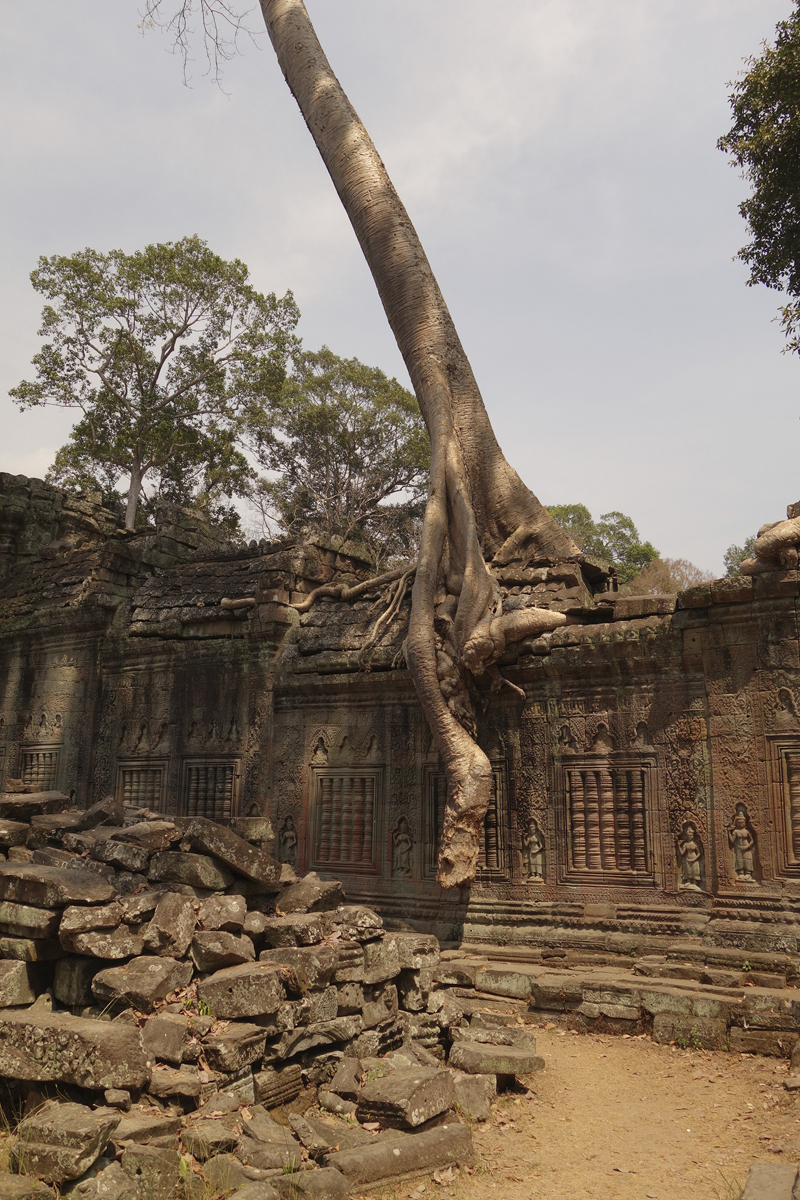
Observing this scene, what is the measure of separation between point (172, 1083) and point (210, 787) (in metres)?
6.03

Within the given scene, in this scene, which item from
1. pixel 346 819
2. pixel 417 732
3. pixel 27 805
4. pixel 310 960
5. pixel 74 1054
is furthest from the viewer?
pixel 346 819

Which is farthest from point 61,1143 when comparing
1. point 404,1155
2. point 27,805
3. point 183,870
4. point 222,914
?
point 27,805

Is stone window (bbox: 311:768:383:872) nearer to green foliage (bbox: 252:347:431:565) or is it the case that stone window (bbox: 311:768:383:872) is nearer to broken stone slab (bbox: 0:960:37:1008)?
broken stone slab (bbox: 0:960:37:1008)

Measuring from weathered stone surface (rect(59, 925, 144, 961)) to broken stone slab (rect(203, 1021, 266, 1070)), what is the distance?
66cm

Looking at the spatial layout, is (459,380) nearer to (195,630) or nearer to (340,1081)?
(195,630)

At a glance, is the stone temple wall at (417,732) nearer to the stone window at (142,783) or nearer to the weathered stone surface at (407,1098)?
the stone window at (142,783)

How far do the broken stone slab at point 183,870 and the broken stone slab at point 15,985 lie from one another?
0.97 metres

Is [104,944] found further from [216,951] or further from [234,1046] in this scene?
[234,1046]

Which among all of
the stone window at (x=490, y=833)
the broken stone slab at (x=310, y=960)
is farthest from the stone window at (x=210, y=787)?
the broken stone slab at (x=310, y=960)

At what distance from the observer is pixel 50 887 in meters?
5.05

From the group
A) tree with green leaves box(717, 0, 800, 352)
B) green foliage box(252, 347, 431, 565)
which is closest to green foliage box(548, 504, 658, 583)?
green foliage box(252, 347, 431, 565)

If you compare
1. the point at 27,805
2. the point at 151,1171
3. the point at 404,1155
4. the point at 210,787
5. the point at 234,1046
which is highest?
the point at 210,787

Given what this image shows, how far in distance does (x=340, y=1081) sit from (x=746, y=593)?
4591 mm

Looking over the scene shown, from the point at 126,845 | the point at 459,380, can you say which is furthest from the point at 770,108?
the point at 126,845
